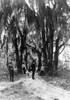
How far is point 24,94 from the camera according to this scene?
1239 centimetres

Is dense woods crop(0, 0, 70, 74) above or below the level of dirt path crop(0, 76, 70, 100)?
above

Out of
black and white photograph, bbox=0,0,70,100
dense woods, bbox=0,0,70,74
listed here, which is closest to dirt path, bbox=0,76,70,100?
black and white photograph, bbox=0,0,70,100

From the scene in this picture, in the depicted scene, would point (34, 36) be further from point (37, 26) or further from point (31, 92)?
point (31, 92)

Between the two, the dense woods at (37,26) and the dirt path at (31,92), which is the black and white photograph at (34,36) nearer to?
the dense woods at (37,26)

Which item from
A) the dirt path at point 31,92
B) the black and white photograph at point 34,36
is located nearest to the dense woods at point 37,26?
the black and white photograph at point 34,36

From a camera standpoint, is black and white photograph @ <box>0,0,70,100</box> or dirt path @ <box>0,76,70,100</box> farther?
black and white photograph @ <box>0,0,70,100</box>

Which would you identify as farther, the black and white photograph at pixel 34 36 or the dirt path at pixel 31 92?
the black and white photograph at pixel 34 36

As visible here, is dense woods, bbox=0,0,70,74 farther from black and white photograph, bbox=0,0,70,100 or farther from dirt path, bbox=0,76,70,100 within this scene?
dirt path, bbox=0,76,70,100

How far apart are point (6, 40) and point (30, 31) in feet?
6.46

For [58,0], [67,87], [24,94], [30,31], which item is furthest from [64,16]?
[24,94]

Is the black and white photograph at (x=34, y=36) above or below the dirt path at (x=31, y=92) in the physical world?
above

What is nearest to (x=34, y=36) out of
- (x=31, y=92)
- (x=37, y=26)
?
(x=37, y=26)

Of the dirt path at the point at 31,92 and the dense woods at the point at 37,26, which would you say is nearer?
the dirt path at the point at 31,92

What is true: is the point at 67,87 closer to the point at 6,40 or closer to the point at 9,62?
the point at 9,62
